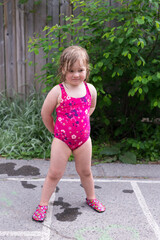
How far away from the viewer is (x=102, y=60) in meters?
3.15

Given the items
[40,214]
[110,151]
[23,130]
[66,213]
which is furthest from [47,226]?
[23,130]

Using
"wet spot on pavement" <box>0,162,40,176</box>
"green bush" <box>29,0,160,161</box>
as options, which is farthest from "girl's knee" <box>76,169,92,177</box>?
"green bush" <box>29,0,160,161</box>

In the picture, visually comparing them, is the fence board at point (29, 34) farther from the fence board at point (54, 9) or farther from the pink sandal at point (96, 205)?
the pink sandal at point (96, 205)

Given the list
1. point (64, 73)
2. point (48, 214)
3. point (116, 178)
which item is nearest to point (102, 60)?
point (64, 73)

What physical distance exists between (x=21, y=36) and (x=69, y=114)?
2.69 metres

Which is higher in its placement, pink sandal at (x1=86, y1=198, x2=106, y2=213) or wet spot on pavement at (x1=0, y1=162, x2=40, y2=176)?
pink sandal at (x1=86, y1=198, x2=106, y2=213)

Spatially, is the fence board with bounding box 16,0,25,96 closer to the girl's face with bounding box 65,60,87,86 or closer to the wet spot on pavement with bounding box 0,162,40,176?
the wet spot on pavement with bounding box 0,162,40,176

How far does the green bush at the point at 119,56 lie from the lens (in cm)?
298

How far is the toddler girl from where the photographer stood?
2.08m

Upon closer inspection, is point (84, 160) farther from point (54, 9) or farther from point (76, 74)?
point (54, 9)

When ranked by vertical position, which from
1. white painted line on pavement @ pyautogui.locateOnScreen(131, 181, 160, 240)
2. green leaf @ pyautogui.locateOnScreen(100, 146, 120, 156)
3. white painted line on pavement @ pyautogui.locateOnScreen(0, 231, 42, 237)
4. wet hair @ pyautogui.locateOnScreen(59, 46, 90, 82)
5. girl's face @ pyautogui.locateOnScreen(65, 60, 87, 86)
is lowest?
green leaf @ pyautogui.locateOnScreen(100, 146, 120, 156)

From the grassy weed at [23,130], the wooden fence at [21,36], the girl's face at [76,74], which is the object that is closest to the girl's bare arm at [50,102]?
the girl's face at [76,74]

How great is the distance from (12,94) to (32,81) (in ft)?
1.33

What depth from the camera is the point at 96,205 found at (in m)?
2.41
